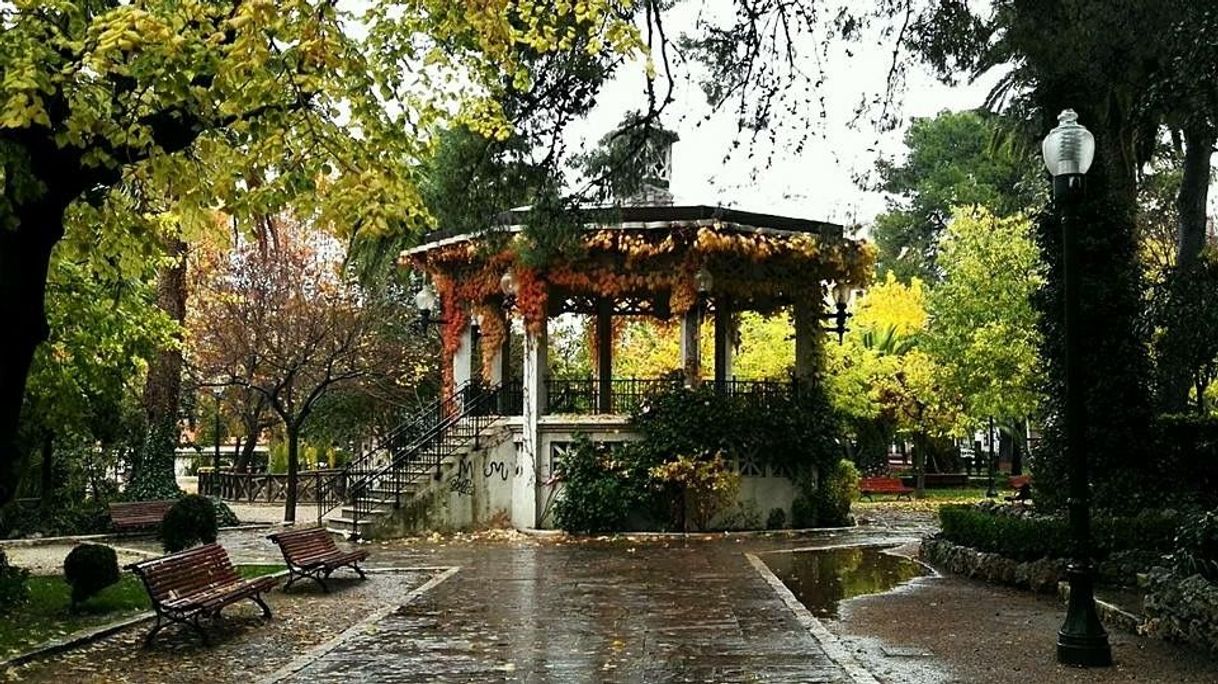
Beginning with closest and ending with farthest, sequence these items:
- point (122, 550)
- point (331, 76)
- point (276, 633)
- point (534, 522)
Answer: point (331, 76) → point (276, 633) → point (122, 550) → point (534, 522)

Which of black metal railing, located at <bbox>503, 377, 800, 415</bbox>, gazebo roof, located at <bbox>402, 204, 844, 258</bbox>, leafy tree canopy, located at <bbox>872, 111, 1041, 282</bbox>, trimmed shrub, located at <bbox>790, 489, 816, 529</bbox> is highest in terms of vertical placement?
leafy tree canopy, located at <bbox>872, 111, 1041, 282</bbox>

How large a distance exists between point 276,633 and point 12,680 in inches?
100

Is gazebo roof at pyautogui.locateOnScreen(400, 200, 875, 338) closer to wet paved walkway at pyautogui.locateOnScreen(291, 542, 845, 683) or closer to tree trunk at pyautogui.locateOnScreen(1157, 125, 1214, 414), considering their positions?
tree trunk at pyautogui.locateOnScreen(1157, 125, 1214, 414)

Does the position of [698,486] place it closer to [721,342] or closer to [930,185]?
[721,342]

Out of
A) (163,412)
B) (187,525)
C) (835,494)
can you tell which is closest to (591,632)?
(187,525)

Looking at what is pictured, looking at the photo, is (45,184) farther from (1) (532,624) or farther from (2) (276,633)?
(1) (532,624)

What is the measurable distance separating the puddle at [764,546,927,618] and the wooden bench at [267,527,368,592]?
5489mm

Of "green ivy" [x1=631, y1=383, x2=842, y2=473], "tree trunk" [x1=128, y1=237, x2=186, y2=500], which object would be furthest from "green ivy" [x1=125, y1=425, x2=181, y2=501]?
"green ivy" [x1=631, y1=383, x2=842, y2=473]

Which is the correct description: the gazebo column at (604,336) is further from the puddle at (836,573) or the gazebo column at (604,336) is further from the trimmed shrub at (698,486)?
the puddle at (836,573)

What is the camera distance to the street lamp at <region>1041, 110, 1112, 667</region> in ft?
29.0

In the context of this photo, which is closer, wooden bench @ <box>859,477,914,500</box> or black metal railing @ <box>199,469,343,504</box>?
black metal railing @ <box>199,469,343,504</box>

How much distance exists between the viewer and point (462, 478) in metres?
21.8

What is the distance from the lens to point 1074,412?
9266 millimetres

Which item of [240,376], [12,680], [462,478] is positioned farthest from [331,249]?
[12,680]
